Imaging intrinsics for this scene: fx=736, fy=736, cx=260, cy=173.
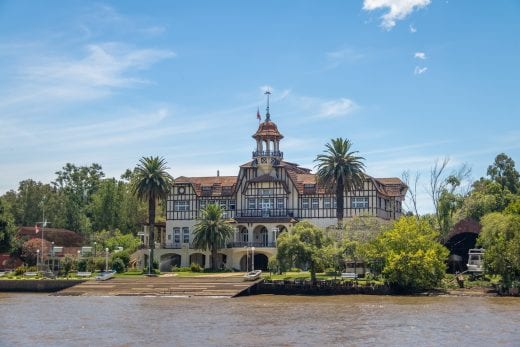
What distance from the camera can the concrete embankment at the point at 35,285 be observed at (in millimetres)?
72875

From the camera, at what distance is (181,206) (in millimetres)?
94688

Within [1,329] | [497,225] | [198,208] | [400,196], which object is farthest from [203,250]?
[1,329]

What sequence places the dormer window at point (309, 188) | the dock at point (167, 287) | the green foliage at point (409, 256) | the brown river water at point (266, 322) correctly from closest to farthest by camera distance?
the brown river water at point (266, 322) → the green foliage at point (409, 256) → the dock at point (167, 287) → the dormer window at point (309, 188)

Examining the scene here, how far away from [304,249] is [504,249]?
16890 millimetres

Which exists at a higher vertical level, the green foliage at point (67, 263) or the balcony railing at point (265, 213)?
the balcony railing at point (265, 213)

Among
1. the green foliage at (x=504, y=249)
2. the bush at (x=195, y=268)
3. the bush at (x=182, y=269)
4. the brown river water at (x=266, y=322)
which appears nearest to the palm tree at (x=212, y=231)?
the bush at (x=195, y=268)

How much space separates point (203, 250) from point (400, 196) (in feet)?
88.1

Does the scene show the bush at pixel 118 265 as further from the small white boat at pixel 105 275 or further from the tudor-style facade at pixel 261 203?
the tudor-style facade at pixel 261 203

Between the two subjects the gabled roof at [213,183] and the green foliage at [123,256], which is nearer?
the green foliage at [123,256]

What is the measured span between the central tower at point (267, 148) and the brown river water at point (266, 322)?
3271cm

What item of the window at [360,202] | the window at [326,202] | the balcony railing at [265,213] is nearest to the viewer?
the window at [360,202]

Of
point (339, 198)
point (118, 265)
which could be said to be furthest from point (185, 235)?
point (339, 198)

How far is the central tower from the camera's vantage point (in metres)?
90.9

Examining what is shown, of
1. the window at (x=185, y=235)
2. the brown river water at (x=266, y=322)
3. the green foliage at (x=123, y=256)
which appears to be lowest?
the brown river water at (x=266, y=322)
